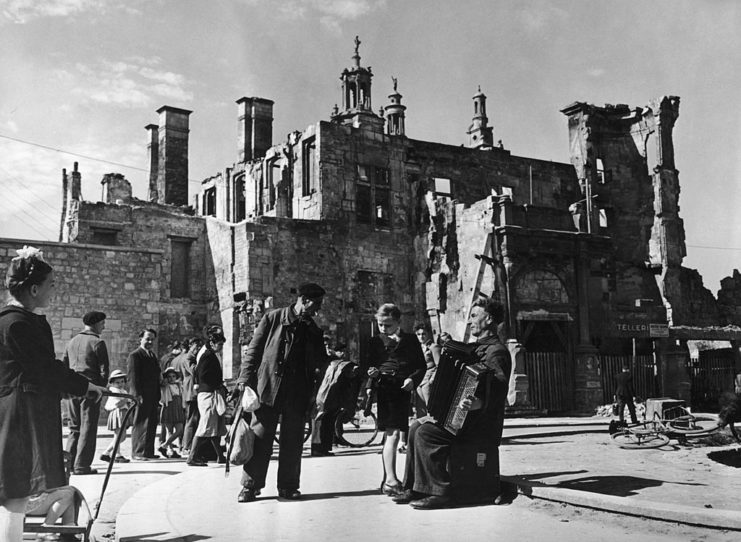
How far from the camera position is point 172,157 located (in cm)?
3734

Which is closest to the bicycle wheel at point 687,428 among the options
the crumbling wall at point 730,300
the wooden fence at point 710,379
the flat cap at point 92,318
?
the flat cap at point 92,318

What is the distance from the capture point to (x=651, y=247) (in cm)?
3794

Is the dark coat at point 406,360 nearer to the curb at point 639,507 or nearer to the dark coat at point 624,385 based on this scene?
the curb at point 639,507

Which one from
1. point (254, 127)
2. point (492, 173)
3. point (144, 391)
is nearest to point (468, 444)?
point (144, 391)

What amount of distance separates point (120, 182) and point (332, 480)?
1229 inches

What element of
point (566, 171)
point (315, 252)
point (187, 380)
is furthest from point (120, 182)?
point (187, 380)

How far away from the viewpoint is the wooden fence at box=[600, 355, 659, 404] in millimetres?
26938

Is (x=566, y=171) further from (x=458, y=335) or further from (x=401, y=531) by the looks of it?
(x=401, y=531)

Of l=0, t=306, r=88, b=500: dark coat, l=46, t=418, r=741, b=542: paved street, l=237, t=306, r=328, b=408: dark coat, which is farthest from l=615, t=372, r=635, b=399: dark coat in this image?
l=0, t=306, r=88, b=500: dark coat

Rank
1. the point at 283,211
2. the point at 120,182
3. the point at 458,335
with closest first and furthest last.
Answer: the point at 458,335 → the point at 283,211 → the point at 120,182

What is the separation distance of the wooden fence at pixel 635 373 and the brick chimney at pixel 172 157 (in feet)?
65.5

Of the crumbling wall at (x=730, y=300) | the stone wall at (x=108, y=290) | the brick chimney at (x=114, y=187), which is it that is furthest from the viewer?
the crumbling wall at (x=730, y=300)

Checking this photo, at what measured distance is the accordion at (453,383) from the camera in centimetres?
662

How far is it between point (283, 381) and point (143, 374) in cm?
495
